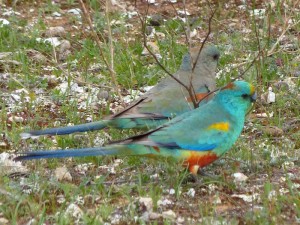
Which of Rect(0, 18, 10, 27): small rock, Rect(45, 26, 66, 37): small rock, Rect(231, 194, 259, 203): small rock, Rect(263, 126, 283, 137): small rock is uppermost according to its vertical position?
Rect(0, 18, 10, 27): small rock

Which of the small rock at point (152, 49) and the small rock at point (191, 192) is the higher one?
the small rock at point (152, 49)

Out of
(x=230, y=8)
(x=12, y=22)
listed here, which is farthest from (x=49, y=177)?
(x=230, y=8)

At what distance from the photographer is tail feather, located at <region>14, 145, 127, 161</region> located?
171 inches

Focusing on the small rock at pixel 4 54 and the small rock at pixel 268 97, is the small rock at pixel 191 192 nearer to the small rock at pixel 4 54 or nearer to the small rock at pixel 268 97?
the small rock at pixel 268 97

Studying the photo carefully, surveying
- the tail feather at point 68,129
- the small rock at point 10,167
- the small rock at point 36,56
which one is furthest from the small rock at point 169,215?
the small rock at point 36,56

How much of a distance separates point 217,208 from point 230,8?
369cm

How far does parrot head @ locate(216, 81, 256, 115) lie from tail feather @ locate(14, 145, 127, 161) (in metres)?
0.63

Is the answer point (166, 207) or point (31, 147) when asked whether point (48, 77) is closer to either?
point (31, 147)

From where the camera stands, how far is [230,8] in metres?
7.73

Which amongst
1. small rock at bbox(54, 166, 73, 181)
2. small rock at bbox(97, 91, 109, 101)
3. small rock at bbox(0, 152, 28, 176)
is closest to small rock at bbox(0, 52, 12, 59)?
small rock at bbox(97, 91, 109, 101)

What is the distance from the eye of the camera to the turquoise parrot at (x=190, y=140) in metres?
4.46

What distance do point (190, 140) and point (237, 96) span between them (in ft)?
1.41

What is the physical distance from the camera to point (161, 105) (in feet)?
A: 17.8

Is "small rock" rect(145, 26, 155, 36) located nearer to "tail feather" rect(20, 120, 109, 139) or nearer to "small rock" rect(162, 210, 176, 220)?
"tail feather" rect(20, 120, 109, 139)
